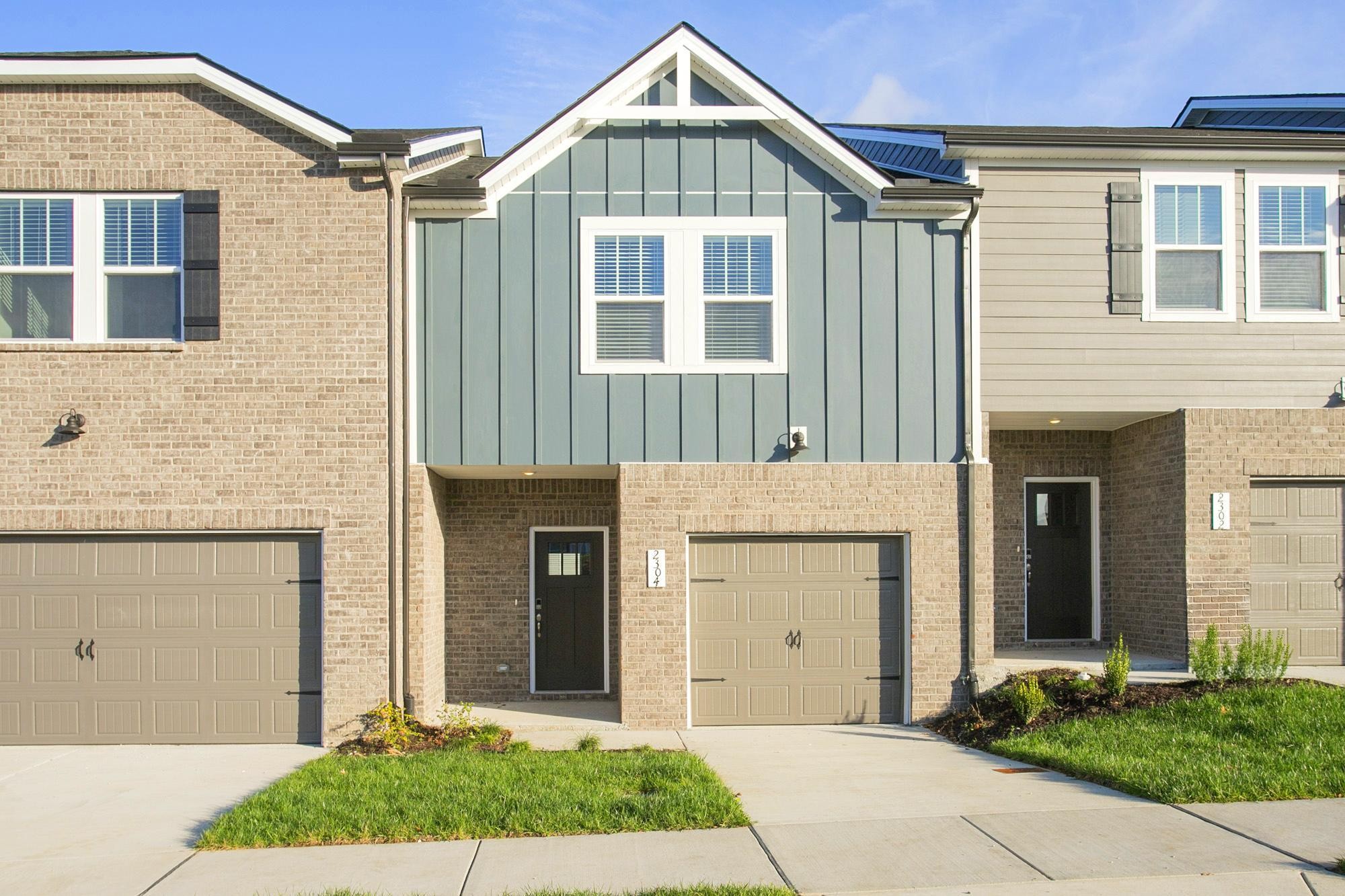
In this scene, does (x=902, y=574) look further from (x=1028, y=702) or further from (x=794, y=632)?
(x=1028, y=702)

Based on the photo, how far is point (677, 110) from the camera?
10969 mm

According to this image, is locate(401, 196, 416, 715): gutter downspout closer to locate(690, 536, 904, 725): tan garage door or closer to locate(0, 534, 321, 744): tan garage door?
locate(0, 534, 321, 744): tan garage door

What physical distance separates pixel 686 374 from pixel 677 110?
9.17 feet

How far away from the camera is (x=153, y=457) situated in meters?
10.3

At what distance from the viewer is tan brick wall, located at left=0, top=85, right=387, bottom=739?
33.7 ft

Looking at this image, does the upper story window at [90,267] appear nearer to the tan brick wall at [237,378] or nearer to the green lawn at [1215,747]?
the tan brick wall at [237,378]

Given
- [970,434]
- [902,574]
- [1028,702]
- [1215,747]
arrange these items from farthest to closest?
[902,574] < [970,434] < [1028,702] < [1215,747]

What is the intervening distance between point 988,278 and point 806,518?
343cm

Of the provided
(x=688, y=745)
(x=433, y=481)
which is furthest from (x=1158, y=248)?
(x=433, y=481)

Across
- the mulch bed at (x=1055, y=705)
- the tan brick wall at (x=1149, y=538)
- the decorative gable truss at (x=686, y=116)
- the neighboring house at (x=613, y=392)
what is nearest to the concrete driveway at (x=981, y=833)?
the mulch bed at (x=1055, y=705)

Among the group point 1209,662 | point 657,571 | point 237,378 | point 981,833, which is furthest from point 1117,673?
point 237,378

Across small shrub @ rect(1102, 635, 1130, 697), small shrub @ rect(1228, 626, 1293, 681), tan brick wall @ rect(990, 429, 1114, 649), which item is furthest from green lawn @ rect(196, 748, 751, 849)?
tan brick wall @ rect(990, 429, 1114, 649)

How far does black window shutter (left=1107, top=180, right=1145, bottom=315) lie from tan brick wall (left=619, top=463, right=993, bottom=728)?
2.63 meters

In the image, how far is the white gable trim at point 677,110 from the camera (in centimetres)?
1084
